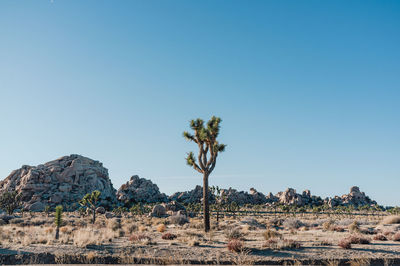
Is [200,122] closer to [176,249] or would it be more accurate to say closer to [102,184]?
[176,249]

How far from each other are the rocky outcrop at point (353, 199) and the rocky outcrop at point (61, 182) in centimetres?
8378

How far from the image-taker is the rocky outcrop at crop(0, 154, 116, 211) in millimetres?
83000

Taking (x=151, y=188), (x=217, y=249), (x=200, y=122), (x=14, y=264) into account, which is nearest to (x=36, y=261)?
(x=14, y=264)

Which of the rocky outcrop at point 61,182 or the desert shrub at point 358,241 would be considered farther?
the rocky outcrop at point 61,182

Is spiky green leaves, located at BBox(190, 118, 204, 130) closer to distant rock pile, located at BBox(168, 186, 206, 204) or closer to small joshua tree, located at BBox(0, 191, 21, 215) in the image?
small joshua tree, located at BBox(0, 191, 21, 215)

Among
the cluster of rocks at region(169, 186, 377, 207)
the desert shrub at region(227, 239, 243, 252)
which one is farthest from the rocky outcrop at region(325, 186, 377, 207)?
the desert shrub at region(227, 239, 243, 252)

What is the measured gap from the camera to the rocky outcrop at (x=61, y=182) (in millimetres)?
83000

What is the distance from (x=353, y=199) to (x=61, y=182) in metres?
108

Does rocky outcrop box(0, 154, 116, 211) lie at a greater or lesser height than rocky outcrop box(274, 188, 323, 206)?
greater

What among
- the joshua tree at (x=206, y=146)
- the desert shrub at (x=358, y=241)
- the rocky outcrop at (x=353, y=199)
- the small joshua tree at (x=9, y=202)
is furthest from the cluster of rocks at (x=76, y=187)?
the desert shrub at (x=358, y=241)

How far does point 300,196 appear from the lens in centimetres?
11569

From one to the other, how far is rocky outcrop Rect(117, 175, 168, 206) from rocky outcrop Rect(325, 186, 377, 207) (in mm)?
66251

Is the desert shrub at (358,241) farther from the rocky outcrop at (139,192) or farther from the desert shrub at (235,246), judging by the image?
the rocky outcrop at (139,192)

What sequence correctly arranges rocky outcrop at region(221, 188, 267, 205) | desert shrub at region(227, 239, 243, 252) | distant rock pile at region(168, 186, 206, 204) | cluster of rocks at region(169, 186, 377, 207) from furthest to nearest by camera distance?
rocky outcrop at region(221, 188, 267, 205)
cluster of rocks at region(169, 186, 377, 207)
distant rock pile at region(168, 186, 206, 204)
desert shrub at region(227, 239, 243, 252)
